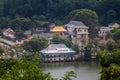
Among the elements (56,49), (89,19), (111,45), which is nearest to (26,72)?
(56,49)

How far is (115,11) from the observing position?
153 feet

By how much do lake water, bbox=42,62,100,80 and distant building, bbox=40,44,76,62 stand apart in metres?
1.20

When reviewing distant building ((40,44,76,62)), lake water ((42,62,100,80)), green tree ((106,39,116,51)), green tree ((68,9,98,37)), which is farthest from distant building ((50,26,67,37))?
lake water ((42,62,100,80))

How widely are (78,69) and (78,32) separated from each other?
11.3 meters

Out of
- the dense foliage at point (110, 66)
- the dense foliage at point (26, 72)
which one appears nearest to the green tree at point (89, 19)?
the dense foliage at point (110, 66)

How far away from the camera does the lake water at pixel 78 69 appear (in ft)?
89.1

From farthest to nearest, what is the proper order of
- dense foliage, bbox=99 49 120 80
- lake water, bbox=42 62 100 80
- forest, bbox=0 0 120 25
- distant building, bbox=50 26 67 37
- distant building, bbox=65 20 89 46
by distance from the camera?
forest, bbox=0 0 120 25, distant building, bbox=50 26 67 37, distant building, bbox=65 20 89 46, lake water, bbox=42 62 100 80, dense foliage, bbox=99 49 120 80

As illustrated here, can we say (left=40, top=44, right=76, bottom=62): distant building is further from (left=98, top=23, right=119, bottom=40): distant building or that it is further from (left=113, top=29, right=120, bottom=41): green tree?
(left=98, top=23, right=119, bottom=40): distant building

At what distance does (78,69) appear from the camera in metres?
30.5

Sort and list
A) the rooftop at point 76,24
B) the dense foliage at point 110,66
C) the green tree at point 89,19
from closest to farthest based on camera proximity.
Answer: the dense foliage at point 110,66
the rooftop at point 76,24
the green tree at point 89,19

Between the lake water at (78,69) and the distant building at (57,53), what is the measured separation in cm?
120

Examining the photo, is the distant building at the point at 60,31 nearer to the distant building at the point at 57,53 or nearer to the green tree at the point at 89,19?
the green tree at the point at 89,19

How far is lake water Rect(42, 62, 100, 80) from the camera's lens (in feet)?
89.1

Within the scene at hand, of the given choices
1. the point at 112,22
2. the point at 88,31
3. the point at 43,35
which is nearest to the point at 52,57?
the point at 43,35
